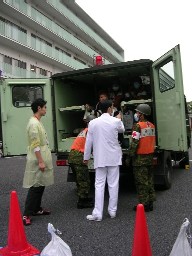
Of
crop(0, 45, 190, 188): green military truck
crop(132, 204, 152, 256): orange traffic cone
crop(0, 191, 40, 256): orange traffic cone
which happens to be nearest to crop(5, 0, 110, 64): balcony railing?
crop(0, 45, 190, 188): green military truck

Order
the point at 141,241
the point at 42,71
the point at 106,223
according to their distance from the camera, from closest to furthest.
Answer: the point at 141,241
the point at 106,223
the point at 42,71

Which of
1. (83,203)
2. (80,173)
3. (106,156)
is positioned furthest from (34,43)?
(106,156)

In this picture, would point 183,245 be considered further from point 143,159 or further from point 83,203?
point 83,203

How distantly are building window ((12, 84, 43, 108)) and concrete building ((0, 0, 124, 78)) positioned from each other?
61.8ft

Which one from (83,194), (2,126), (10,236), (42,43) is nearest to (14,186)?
(2,126)

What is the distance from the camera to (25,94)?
6922mm

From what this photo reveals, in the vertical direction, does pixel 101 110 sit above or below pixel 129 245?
above

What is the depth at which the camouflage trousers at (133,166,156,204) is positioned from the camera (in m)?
5.06

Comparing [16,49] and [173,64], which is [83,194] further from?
[16,49]

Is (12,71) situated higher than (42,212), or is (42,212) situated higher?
(12,71)

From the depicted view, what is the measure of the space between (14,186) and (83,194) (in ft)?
9.37

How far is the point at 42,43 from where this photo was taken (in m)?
31.9

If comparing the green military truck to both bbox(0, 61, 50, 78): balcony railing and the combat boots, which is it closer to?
A: the combat boots

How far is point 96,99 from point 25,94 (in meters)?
2.10
